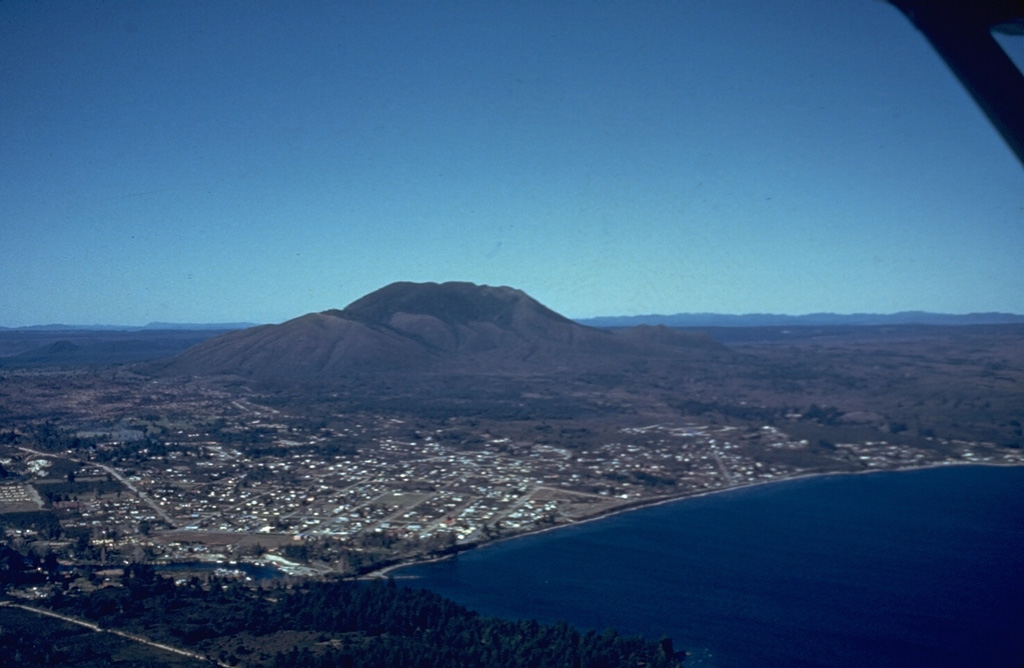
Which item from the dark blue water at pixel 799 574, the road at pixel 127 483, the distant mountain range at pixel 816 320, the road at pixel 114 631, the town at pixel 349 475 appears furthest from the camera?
the distant mountain range at pixel 816 320

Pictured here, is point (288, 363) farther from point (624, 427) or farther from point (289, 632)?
point (289, 632)

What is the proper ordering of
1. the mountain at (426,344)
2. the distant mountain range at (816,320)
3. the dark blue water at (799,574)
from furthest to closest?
the distant mountain range at (816,320), the mountain at (426,344), the dark blue water at (799,574)

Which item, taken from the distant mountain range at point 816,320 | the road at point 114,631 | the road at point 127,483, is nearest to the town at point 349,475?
the road at point 127,483

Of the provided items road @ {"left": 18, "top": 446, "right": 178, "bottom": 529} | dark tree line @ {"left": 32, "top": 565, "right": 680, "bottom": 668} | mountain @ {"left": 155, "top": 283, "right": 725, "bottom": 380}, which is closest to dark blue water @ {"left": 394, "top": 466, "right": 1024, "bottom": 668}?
dark tree line @ {"left": 32, "top": 565, "right": 680, "bottom": 668}

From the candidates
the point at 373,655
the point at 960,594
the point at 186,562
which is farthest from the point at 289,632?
the point at 960,594

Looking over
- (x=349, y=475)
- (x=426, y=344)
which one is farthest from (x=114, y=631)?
(x=426, y=344)

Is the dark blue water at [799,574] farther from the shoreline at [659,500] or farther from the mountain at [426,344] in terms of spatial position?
the mountain at [426,344]

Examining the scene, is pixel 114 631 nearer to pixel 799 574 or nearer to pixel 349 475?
pixel 799 574

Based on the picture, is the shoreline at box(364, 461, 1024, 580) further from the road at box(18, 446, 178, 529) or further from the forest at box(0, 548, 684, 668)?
the road at box(18, 446, 178, 529)
